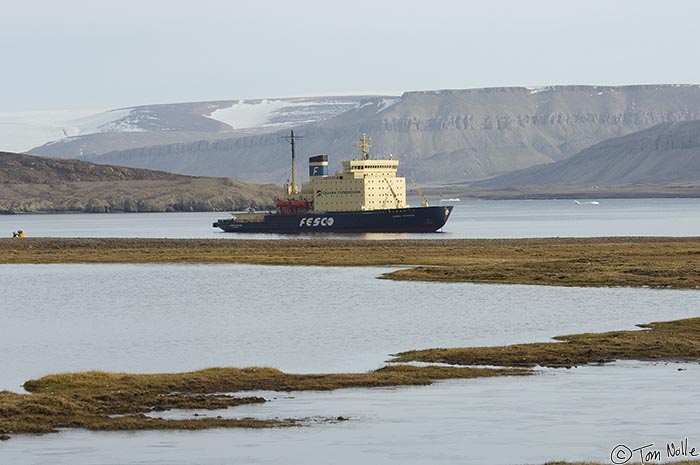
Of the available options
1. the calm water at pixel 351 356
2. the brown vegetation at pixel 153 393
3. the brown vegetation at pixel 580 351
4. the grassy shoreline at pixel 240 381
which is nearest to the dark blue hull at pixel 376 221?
the calm water at pixel 351 356

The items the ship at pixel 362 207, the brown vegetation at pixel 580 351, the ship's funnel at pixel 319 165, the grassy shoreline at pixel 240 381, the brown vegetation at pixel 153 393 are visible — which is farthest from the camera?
the ship's funnel at pixel 319 165

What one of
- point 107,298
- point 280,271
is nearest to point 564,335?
point 107,298

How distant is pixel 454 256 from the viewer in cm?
7519

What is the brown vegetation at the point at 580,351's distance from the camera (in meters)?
30.7

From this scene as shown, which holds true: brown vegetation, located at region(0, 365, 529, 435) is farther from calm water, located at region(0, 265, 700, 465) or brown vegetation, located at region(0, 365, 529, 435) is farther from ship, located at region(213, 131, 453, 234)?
ship, located at region(213, 131, 453, 234)

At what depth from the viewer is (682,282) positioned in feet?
171

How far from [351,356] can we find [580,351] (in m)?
5.44

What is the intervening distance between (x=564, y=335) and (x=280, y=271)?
109 ft

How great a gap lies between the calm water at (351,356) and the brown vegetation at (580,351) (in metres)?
1.30

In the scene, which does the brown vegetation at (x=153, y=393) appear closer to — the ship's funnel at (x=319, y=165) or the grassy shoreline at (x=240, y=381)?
the grassy shoreline at (x=240, y=381)

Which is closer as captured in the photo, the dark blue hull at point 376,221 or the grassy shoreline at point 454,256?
the grassy shoreline at point 454,256

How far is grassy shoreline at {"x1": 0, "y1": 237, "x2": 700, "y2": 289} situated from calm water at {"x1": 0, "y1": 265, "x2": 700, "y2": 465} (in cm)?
351

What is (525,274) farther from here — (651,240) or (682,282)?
(651,240)

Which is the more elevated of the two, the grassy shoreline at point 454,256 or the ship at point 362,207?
the ship at point 362,207
